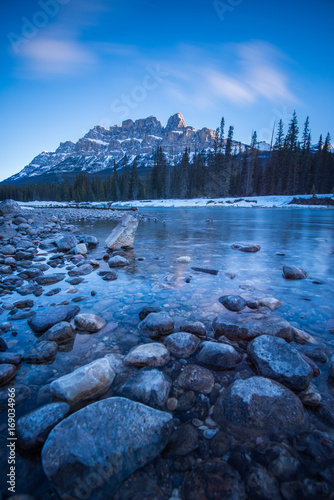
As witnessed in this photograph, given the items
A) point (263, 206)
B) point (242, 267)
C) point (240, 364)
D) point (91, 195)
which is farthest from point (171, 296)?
point (91, 195)

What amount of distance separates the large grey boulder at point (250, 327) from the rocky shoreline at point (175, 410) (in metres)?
0.01

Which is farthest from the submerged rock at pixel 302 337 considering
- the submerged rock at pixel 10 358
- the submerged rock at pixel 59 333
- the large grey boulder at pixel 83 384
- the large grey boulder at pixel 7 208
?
the large grey boulder at pixel 7 208

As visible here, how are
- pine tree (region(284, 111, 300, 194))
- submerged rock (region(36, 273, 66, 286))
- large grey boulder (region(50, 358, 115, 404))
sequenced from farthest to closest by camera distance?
pine tree (region(284, 111, 300, 194))
submerged rock (region(36, 273, 66, 286))
large grey boulder (region(50, 358, 115, 404))

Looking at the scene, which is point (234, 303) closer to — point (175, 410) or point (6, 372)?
point (175, 410)

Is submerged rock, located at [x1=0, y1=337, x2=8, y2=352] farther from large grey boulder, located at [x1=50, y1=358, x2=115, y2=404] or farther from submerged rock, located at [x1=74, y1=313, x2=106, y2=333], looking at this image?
large grey boulder, located at [x1=50, y1=358, x2=115, y2=404]

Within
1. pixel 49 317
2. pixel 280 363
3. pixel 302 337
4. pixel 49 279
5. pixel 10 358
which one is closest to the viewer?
pixel 280 363

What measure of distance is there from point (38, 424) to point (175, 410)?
0.98 meters

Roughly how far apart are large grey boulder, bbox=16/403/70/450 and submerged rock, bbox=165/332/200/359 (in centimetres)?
110

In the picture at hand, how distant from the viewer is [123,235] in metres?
7.95

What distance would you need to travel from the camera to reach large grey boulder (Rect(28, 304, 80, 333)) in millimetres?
2818

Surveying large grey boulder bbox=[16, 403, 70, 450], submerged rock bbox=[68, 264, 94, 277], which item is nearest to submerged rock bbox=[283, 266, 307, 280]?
submerged rock bbox=[68, 264, 94, 277]

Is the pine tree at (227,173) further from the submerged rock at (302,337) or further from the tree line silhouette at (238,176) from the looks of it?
the submerged rock at (302,337)

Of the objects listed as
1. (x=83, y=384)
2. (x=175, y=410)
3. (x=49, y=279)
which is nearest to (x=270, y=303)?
(x=175, y=410)

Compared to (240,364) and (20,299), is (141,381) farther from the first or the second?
(20,299)
